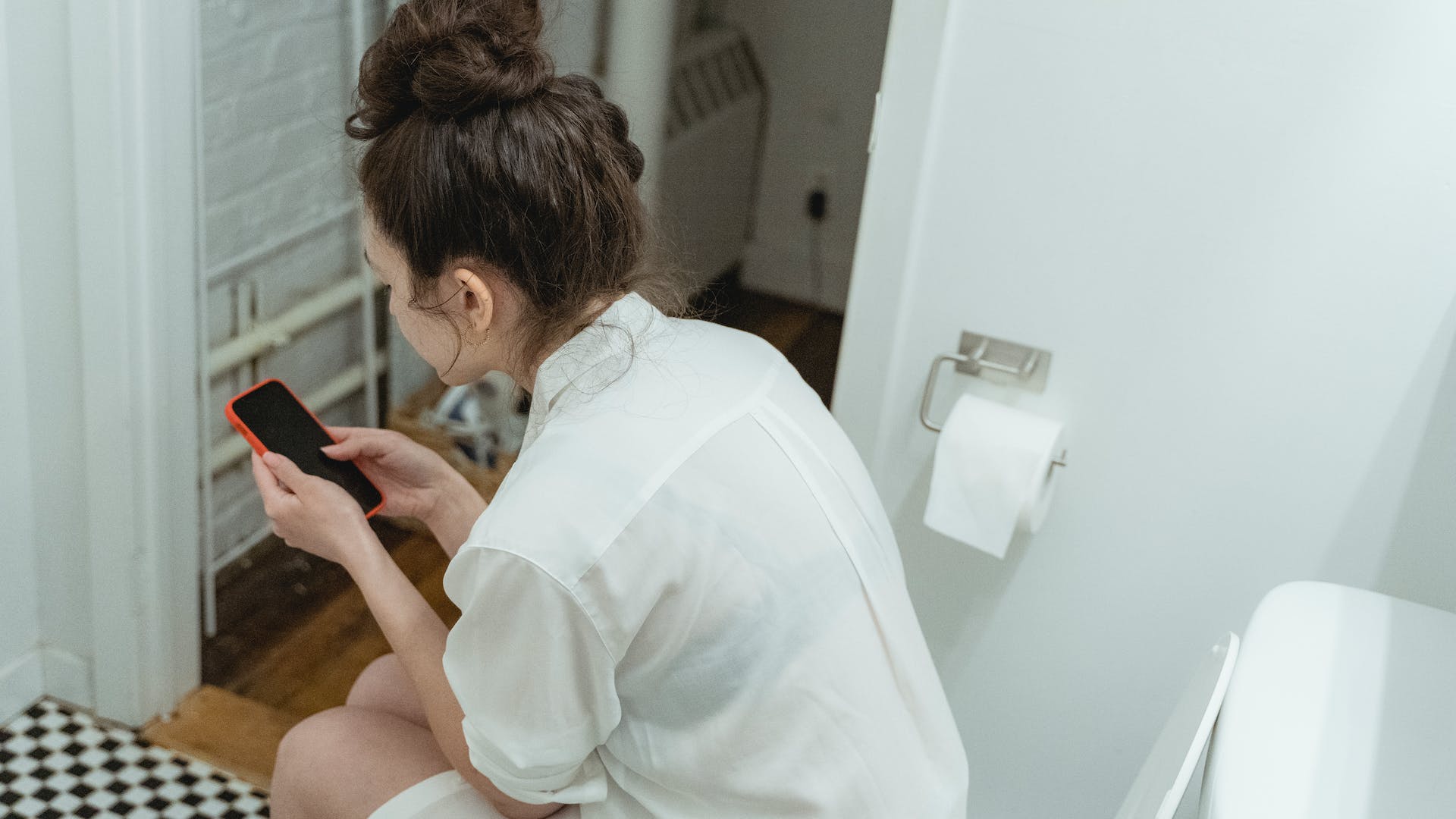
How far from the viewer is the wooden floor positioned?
158cm

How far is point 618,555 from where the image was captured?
79cm

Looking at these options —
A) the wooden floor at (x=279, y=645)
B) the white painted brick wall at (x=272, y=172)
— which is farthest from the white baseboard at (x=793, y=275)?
the white painted brick wall at (x=272, y=172)

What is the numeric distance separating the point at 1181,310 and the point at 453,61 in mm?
696

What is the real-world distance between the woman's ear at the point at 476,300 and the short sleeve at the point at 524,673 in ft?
0.58

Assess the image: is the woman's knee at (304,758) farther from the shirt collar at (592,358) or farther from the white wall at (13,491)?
the white wall at (13,491)

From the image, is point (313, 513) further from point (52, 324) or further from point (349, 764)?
point (52, 324)

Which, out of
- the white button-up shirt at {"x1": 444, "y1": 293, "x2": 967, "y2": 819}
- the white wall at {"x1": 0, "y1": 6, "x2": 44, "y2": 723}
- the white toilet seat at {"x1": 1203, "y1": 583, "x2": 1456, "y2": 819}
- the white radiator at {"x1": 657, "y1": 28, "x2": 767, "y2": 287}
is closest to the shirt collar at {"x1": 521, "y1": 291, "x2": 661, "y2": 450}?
the white button-up shirt at {"x1": 444, "y1": 293, "x2": 967, "y2": 819}

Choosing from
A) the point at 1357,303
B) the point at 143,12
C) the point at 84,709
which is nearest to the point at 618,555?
the point at 1357,303

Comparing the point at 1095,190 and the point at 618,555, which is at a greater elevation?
the point at 1095,190

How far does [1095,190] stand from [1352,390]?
289mm

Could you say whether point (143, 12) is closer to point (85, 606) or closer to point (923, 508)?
point (85, 606)

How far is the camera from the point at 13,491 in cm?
146

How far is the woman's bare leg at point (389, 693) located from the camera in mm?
1142

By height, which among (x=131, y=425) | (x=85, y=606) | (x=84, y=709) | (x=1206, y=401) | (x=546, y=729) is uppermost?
(x=1206, y=401)
